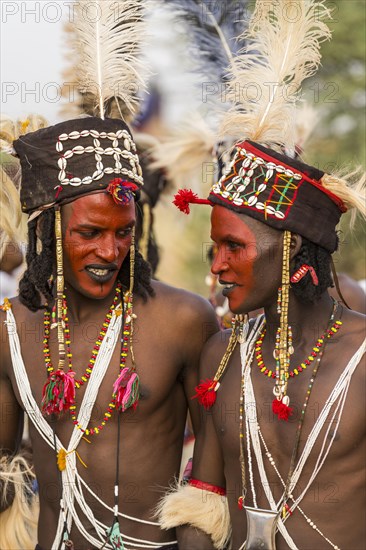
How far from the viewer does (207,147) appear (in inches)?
216

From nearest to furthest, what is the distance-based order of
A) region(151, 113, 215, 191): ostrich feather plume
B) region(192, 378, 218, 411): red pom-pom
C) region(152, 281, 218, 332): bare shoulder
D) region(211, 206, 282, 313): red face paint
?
1. region(211, 206, 282, 313): red face paint
2. region(192, 378, 218, 411): red pom-pom
3. region(152, 281, 218, 332): bare shoulder
4. region(151, 113, 215, 191): ostrich feather plume

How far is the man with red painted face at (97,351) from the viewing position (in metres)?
3.93

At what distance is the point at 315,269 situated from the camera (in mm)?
3734

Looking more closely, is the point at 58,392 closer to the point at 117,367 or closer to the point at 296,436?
the point at 117,367

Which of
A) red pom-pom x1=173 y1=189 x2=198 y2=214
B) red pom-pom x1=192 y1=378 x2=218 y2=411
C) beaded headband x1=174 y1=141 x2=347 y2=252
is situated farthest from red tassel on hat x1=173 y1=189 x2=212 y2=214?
red pom-pom x1=192 y1=378 x2=218 y2=411

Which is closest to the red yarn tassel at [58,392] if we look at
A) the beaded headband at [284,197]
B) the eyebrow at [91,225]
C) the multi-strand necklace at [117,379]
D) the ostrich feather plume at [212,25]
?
the multi-strand necklace at [117,379]

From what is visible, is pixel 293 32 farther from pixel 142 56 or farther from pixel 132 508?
pixel 132 508

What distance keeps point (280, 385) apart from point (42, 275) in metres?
1.17

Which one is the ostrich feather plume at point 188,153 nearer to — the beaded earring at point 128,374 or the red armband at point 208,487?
the beaded earring at point 128,374

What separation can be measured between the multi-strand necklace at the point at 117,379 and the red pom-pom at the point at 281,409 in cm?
62

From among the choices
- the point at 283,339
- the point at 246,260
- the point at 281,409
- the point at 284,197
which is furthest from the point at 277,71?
the point at 281,409

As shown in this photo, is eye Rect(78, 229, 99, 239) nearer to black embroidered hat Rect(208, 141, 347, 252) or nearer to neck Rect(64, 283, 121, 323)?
neck Rect(64, 283, 121, 323)

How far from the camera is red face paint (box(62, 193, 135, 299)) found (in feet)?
12.7

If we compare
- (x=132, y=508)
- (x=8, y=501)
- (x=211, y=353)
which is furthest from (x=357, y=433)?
(x=8, y=501)
